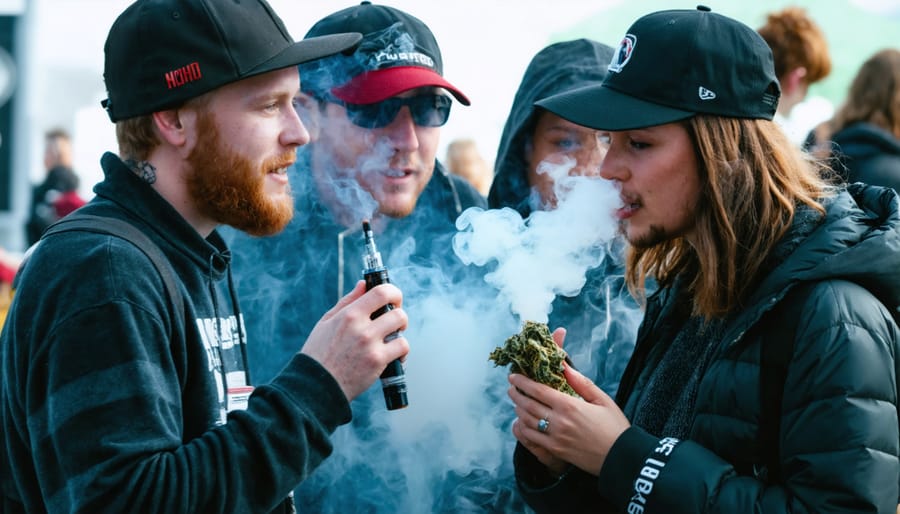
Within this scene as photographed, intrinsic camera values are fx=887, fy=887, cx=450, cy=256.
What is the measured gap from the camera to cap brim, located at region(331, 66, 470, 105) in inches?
144

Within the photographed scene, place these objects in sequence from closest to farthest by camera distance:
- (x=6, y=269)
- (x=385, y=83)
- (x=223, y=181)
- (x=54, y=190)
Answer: (x=223, y=181) → (x=385, y=83) → (x=54, y=190) → (x=6, y=269)

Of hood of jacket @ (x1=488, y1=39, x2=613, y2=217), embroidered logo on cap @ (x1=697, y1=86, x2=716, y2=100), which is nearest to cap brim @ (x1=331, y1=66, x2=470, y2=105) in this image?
Answer: hood of jacket @ (x1=488, y1=39, x2=613, y2=217)

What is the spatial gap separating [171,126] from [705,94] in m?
1.46

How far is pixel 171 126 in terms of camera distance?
94.3 inches

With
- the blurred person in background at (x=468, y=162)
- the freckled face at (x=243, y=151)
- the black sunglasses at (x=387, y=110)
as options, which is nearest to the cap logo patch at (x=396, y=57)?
the black sunglasses at (x=387, y=110)

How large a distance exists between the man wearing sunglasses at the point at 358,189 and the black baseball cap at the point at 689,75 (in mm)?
1195

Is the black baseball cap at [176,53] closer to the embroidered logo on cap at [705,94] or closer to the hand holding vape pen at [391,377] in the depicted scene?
the hand holding vape pen at [391,377]

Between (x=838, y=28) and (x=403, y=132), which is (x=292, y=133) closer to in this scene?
(x=403, y=132)

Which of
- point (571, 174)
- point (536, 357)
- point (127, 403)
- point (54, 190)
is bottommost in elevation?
point (536, 357)

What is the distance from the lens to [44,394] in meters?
2.01

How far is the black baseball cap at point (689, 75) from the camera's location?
246cm

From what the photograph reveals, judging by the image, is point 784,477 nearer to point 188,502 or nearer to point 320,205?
point 188,502

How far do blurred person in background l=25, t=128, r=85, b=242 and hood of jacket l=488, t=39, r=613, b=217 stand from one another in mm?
8193

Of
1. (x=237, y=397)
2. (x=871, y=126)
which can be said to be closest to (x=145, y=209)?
(x=237, y=397)
